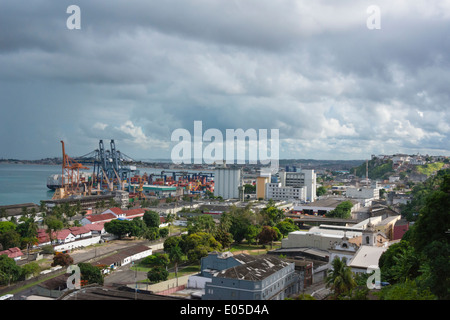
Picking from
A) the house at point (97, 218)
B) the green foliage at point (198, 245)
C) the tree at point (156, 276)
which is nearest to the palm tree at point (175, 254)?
the green foliage at point (198, 245)

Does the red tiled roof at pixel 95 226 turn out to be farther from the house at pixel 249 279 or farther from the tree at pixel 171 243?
the house at pixel 249 279

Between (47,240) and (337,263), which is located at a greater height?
(337,263)

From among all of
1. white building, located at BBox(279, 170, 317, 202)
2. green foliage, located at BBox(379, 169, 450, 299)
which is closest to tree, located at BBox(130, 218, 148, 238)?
green foliage, located at BBox(379, 169, 450, 299)

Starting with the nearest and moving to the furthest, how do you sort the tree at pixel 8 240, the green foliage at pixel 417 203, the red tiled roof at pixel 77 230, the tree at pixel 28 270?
the tree at pixel 28 270 → the tree at pixel 8 240 → the red tiled roof at pixel 77 230 → the green foliage at pixel 417 203

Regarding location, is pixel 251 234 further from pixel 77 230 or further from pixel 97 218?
pixel 97 218

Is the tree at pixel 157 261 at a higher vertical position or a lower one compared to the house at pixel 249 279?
lower
